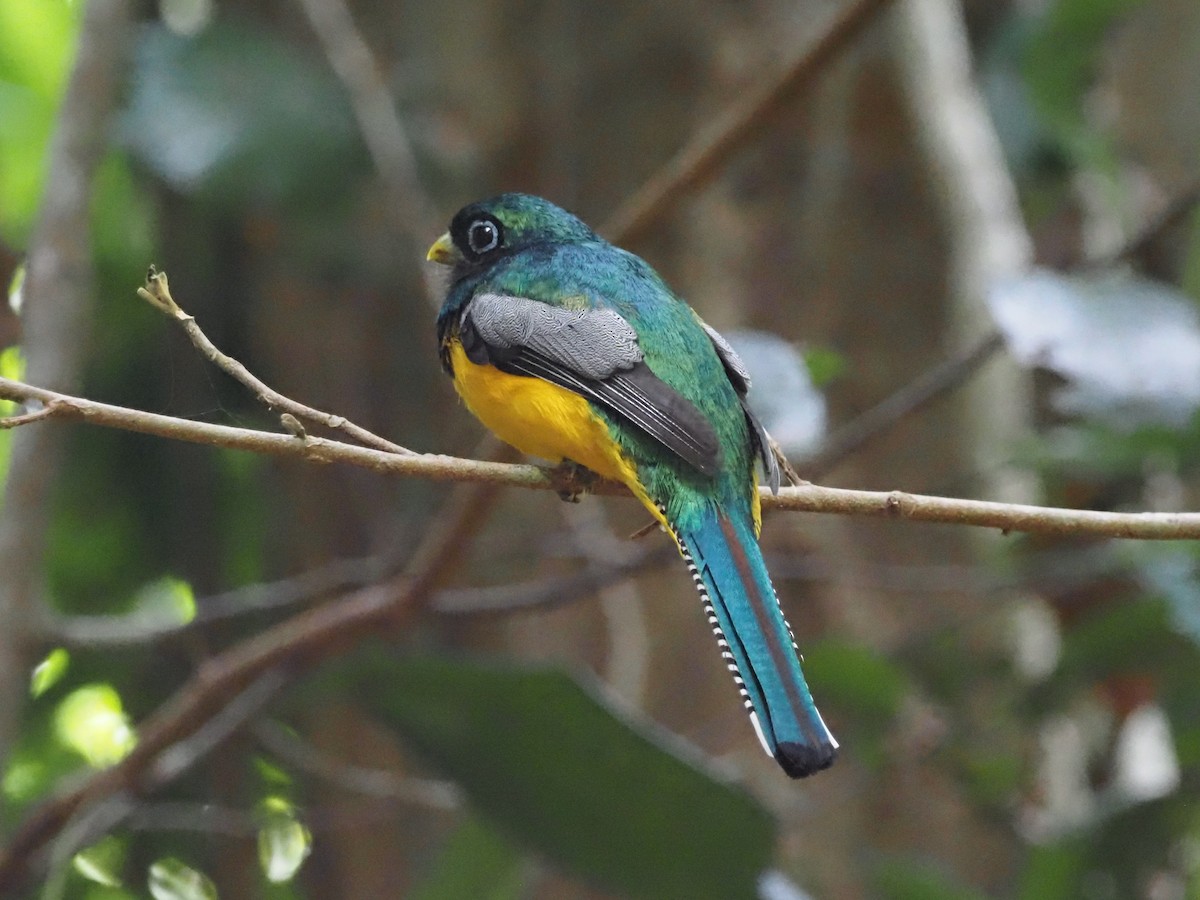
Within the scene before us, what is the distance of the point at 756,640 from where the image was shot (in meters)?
1.91

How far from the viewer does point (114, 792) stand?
2.79 metres

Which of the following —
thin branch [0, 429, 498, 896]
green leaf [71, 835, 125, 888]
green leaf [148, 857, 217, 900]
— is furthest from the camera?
green leaf [148, 857, 217, 900]

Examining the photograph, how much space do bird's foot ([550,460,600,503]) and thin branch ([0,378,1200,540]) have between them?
187 millimetres

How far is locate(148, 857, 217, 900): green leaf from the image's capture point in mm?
3541

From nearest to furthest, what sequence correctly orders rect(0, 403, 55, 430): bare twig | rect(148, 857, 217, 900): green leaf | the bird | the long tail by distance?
rect(0, 403, 55, 430): bare twig → the long tail → the bird → rect(148, 857, 217, 900): green leaf

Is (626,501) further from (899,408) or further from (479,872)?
(479,872)

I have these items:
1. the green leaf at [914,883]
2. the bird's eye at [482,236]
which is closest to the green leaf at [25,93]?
the bird's eye at [482,236]

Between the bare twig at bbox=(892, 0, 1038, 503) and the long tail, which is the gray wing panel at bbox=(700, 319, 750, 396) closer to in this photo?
the long tail

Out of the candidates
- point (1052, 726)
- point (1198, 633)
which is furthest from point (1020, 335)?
point (1052, 726)

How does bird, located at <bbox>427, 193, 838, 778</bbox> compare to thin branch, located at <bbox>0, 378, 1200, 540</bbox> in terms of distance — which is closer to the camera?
thin branch, located at <bbox>0, 378, 1200, 540</bbox>

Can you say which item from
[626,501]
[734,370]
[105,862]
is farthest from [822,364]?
[105,862]

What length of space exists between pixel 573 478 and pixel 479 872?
3.55 ft

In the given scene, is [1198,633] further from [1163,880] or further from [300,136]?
[300,136]

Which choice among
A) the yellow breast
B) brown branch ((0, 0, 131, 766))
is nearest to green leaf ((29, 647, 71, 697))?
brown branch ((0, 0, 131, 766))
